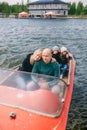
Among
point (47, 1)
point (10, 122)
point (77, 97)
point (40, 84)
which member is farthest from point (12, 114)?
point (47, 1)

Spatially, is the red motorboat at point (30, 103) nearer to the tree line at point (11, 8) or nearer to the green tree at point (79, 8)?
the green tree at point (79, 8)

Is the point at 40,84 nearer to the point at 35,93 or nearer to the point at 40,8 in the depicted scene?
the point at 35,93

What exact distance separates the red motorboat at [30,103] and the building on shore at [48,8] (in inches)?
4332

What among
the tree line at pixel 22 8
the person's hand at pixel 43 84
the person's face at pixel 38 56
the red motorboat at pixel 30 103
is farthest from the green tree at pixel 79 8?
the person's hand at pixel 43 84

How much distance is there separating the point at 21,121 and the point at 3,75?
1728 millimetres

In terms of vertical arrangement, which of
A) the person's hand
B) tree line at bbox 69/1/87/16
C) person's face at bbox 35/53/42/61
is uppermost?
person's face at bbox 35/53/42/61

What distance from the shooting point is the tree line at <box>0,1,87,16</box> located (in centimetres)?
13050

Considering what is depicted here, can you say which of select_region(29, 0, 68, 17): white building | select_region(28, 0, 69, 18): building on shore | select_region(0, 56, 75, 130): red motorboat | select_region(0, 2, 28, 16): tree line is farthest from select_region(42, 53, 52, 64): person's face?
select_region(0, 2, 28, 16): tree line

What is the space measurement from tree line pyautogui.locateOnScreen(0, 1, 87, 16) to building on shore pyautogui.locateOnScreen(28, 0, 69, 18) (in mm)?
10921

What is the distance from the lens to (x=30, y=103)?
6.40m

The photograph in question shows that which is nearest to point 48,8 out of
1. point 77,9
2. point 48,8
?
point 48,8

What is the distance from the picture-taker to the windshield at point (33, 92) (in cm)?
636

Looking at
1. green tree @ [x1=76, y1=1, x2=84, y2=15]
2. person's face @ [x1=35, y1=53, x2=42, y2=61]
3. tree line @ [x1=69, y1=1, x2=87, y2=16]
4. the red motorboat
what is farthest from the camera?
tree line @ [x1=69, y1=1, x2=87, y2=16]

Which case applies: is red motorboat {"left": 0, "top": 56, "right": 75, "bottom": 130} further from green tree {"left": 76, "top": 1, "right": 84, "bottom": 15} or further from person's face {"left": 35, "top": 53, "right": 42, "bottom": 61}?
green tree {"left": 76, "top": 1, "right": 84, "bottom": 15}
